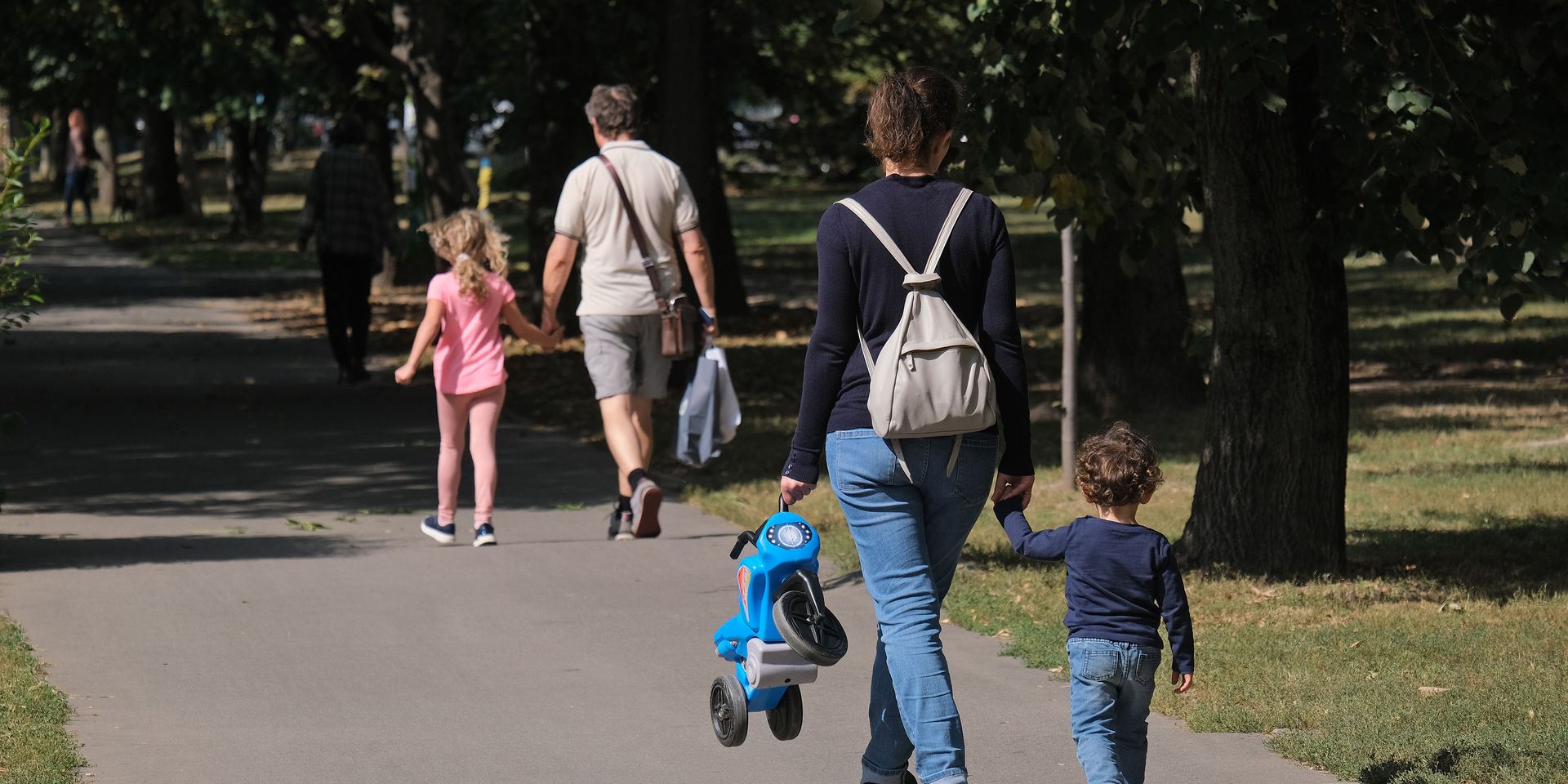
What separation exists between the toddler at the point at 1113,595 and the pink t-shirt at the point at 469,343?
466 cm

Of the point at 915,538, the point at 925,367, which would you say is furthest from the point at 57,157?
the point at 925,367

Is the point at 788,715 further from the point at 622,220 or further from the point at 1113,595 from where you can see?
the point at 622,220

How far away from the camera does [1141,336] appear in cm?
1378

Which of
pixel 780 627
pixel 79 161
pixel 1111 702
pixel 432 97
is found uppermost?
pixel 432 97

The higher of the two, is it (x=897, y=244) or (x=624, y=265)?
(x=897, y=244)

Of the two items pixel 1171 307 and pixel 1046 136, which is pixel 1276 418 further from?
pixel 1171 307

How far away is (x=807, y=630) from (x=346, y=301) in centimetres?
1083

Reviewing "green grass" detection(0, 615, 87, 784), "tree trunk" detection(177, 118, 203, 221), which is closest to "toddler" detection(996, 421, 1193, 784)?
"green grass" detection(0, 615, 87, 784)

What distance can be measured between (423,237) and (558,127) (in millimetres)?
7516

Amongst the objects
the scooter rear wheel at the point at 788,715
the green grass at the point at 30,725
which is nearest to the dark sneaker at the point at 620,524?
the green grass at the point at 30,725

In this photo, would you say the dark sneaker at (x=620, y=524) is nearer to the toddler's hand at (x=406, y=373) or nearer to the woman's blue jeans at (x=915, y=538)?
the toddler's hand at (x=406, y=373)

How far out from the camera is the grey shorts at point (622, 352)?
28.5 ft

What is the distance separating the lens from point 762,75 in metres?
21.3

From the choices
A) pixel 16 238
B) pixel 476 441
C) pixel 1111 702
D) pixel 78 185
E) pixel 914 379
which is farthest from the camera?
pixel 78 185
